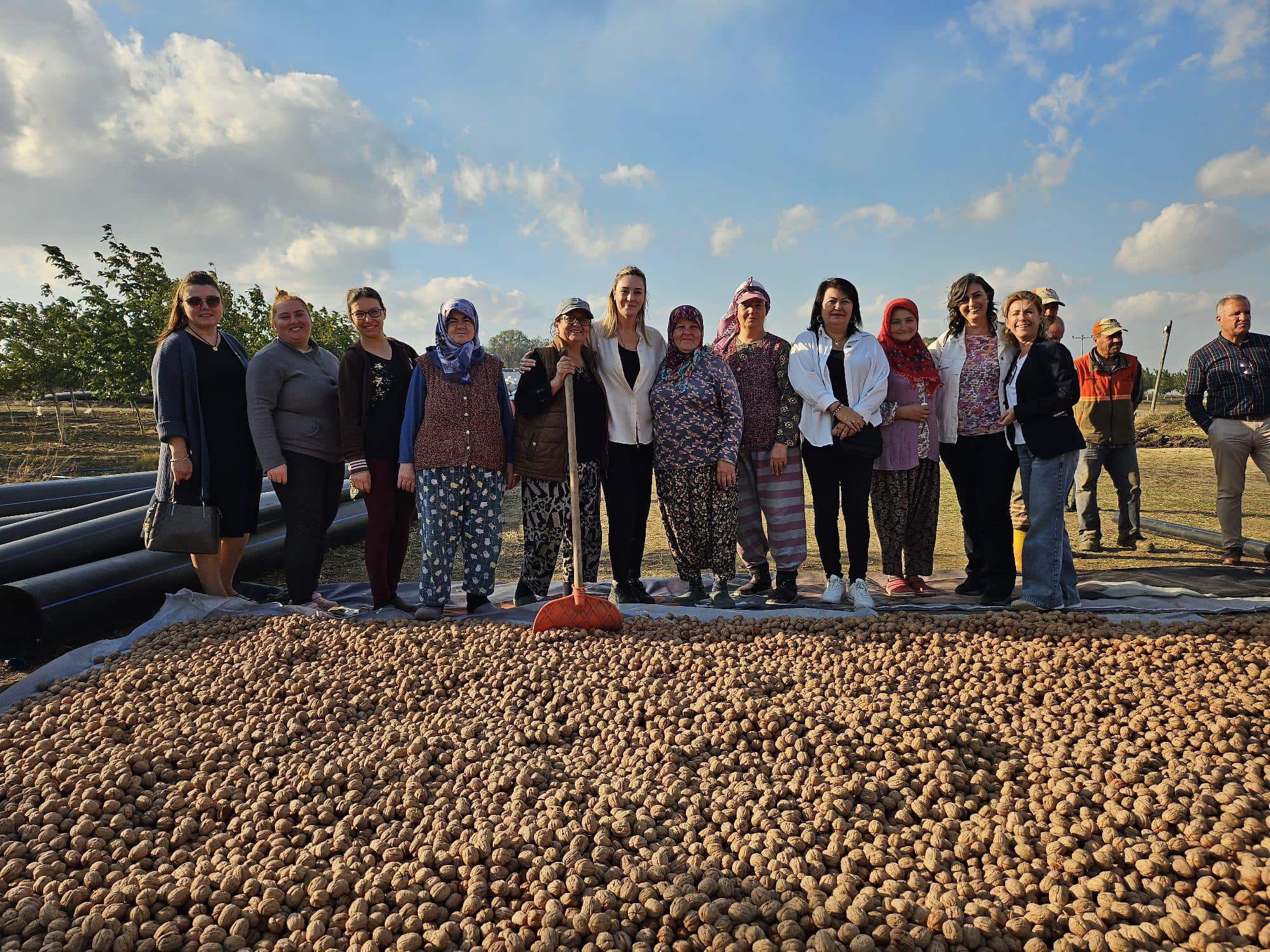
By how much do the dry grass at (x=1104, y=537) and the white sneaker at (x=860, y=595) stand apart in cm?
98

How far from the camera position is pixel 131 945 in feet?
4.69

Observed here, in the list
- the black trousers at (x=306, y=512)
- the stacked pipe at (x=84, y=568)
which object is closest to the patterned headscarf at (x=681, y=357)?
the black trousers at (x=306, y=512)

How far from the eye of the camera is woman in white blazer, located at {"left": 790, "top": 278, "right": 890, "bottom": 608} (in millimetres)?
3541

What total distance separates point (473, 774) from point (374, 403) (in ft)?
6.78

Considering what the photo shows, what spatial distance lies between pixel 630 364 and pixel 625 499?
70 cm

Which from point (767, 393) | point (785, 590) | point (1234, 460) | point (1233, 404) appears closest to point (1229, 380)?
point (1233, 404)

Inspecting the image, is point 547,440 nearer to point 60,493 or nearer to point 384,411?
point 384,411

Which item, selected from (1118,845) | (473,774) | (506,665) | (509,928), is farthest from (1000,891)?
(506,665)

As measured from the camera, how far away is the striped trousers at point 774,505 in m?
3.71

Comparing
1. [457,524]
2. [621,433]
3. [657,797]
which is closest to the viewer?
[657,797]

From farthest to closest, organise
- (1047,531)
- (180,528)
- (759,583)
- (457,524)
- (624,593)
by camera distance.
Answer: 1. (759,583)
2. (624,593)
3. (457,524)
4. (1047,531)
5. (180,528)

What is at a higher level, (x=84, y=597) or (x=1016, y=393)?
(x=1016, y=393)

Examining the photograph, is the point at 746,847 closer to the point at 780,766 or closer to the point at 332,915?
the point at 780,766

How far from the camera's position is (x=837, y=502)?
371cm
